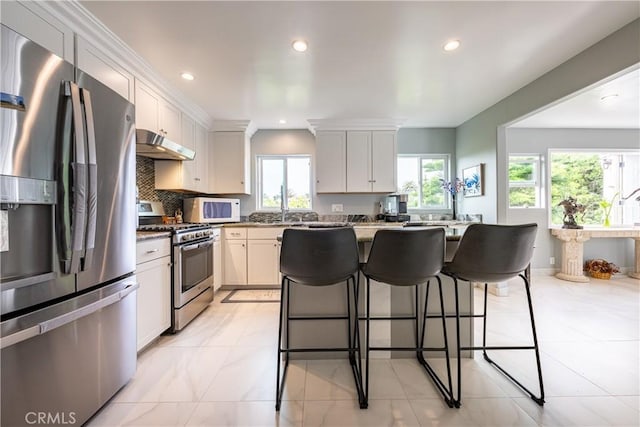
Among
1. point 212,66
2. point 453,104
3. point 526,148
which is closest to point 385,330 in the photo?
point 212,66

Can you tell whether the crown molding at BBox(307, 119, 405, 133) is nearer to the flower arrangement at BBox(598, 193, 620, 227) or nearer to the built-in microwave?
the built-in microwave

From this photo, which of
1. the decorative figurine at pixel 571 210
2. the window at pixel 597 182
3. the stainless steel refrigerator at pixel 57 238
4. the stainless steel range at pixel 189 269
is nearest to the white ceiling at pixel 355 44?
the stainless steel refrigerator at pixel 57 238

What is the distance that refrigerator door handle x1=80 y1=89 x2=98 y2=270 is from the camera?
1.18 m

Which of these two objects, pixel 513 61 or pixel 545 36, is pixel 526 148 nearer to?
pixel 513 61

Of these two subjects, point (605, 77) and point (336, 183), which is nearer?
point (605, 77)

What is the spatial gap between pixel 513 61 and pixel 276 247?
10.4 ft

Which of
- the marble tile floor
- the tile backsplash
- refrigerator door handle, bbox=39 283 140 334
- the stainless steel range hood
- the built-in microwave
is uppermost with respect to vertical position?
the stainless steel range hood

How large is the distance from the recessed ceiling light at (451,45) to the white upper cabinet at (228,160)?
2.80 metres

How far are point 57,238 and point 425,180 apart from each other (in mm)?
4461

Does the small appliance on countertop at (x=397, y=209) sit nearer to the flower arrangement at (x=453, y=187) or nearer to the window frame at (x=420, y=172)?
the window frame at (x=420, y=172)

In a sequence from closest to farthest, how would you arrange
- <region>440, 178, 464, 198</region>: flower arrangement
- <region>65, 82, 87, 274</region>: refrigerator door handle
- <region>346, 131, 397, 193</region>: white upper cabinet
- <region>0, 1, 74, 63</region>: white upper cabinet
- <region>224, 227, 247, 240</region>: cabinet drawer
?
1. <region>65, 82, 87, 274</region>: refrigerator door handle
2. <region>0, 1, 74, 63</region>: white upper cabinet
3. <region>224, 227, 247, 240</region>: cabinet drawer
4. <region>346, 131, 397, 193</region>: white upper cabinet
5. <region>440, 178, 464, 198</region>: flower arrangement

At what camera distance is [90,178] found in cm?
118

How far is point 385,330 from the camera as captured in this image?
1789 millimetres

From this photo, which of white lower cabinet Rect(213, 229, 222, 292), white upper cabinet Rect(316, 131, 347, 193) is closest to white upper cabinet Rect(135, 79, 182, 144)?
white lower cabinet Rect(213, 229, 222, 292)
